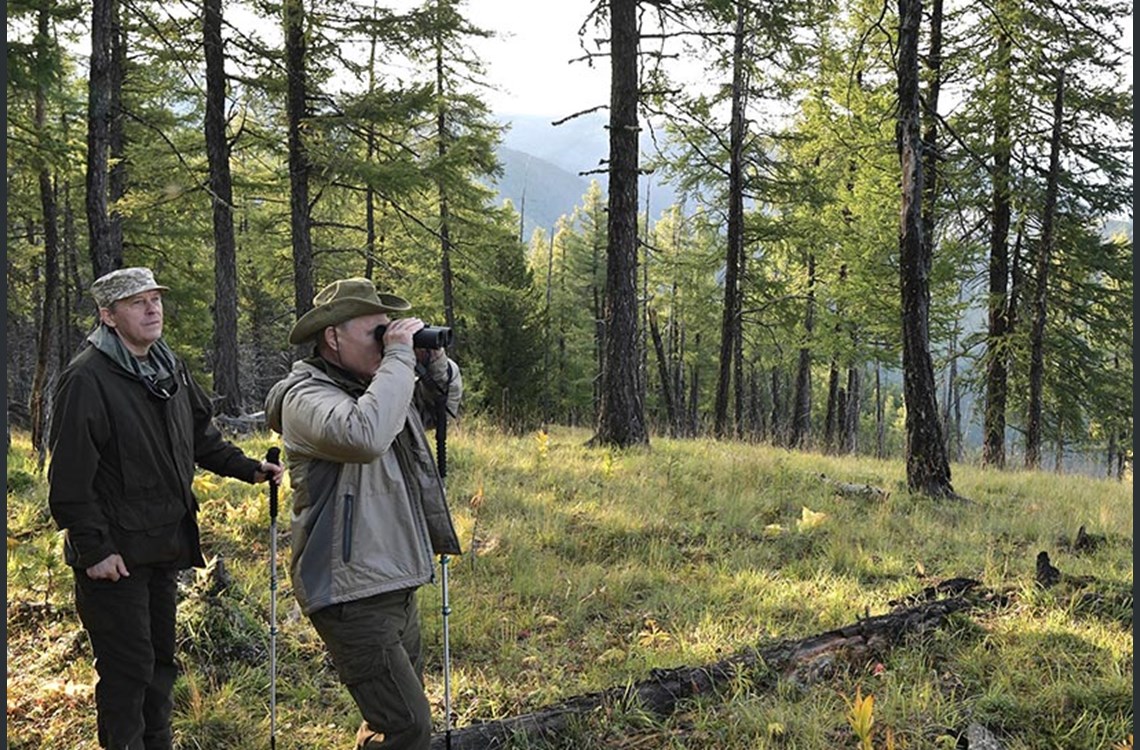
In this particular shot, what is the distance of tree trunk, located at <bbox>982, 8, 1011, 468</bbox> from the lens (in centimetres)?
1469

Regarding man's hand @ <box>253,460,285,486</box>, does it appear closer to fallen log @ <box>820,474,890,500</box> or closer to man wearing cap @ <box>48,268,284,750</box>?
man wearing cap @ <box>48,268,284,750</box>

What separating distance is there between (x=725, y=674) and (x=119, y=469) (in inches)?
126

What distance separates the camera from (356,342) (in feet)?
9.75

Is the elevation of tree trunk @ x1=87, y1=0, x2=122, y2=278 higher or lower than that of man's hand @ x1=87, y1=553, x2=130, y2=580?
higher

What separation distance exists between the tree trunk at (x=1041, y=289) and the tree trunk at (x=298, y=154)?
14073 millimetres

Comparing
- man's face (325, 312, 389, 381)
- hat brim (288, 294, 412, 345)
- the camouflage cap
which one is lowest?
man's face (325, 312, 389, 381)

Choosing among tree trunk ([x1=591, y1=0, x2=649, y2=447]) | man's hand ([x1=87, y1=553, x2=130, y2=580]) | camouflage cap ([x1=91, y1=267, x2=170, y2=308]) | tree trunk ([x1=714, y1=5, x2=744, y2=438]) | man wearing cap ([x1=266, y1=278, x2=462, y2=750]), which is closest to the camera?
man wearing cap ([x1=266, y1=278, x2=462, y2=750])

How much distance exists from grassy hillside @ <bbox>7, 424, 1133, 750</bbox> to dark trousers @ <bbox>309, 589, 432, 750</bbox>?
37.0 inches

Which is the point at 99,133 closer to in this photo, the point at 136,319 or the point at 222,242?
the point at 136,319

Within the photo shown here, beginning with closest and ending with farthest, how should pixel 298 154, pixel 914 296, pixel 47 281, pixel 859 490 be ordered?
pixel 859 490 → pixel 914 296 → pixel 298 154 → pixel 47 281

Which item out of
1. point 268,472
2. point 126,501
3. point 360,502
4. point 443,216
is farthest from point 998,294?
point 126,501

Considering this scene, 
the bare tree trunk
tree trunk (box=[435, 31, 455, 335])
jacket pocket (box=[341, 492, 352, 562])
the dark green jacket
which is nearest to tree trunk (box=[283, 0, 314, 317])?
tree trunk (box=[435, 31, 455, 335])

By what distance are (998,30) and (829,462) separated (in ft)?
27.0

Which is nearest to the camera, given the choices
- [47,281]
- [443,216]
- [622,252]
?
[622,252]
